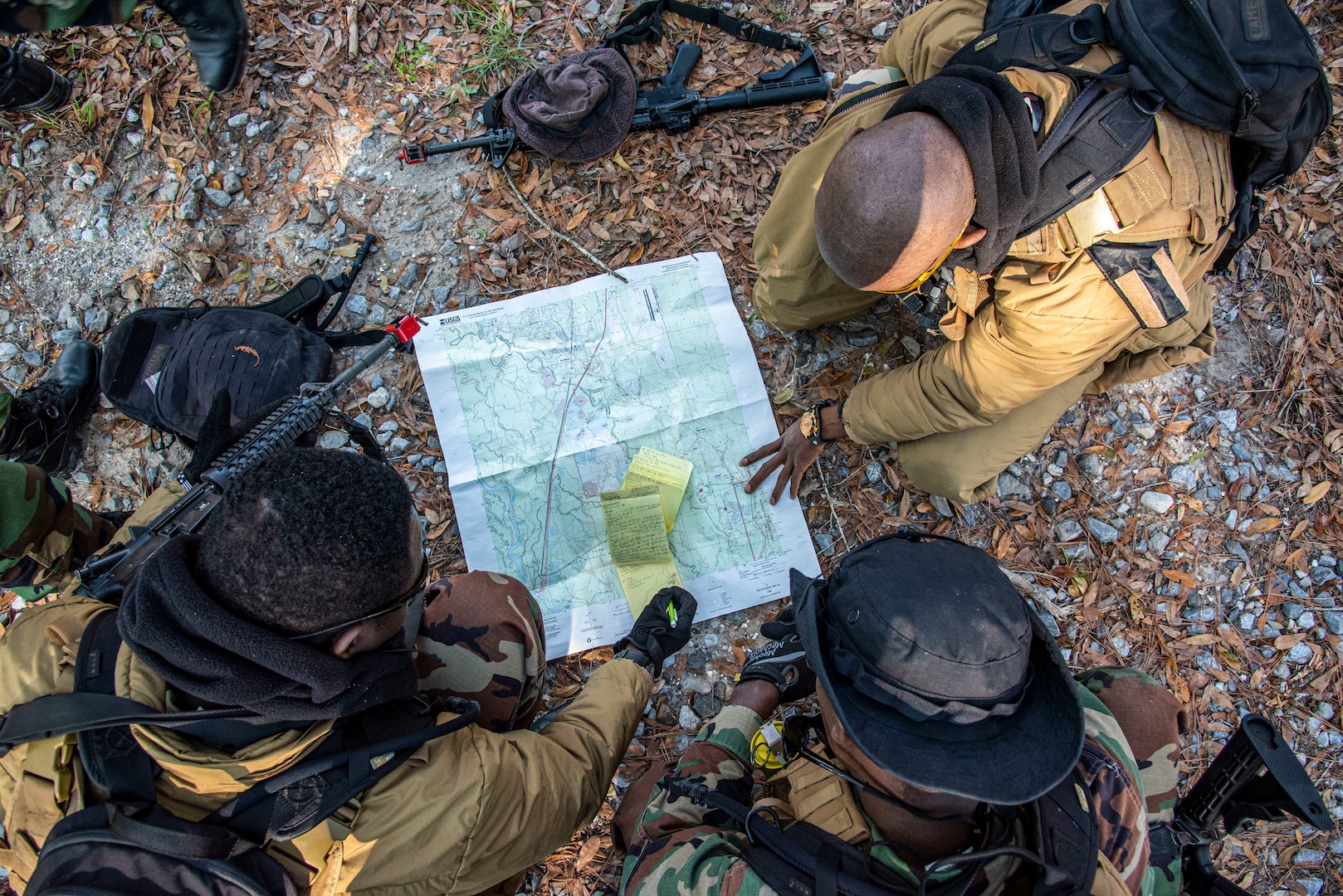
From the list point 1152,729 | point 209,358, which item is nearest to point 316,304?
point 209,358

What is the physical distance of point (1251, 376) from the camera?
10.7ft

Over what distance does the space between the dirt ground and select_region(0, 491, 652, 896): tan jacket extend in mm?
841

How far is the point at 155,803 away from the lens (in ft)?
5.23

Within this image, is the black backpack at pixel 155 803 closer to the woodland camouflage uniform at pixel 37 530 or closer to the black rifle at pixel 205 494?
the black rifle at pixel 205 494

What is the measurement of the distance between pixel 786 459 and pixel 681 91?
1.87 meters

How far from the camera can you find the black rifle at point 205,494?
2.10 meters

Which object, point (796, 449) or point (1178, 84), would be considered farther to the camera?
point (796, 449)

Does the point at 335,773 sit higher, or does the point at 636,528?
the point at 335,773

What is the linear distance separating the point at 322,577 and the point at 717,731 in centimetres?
140

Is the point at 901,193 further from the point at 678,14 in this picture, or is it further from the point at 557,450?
the point at 678,14

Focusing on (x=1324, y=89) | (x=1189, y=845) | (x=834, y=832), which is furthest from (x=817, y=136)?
(x=1189, y=845)

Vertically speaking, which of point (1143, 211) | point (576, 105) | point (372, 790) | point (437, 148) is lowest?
point (372, 790)

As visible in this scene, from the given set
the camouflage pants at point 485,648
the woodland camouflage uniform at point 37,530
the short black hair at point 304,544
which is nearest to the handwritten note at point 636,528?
the camouflage pants at point 485,648

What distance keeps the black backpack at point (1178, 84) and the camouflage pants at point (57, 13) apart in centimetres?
310
